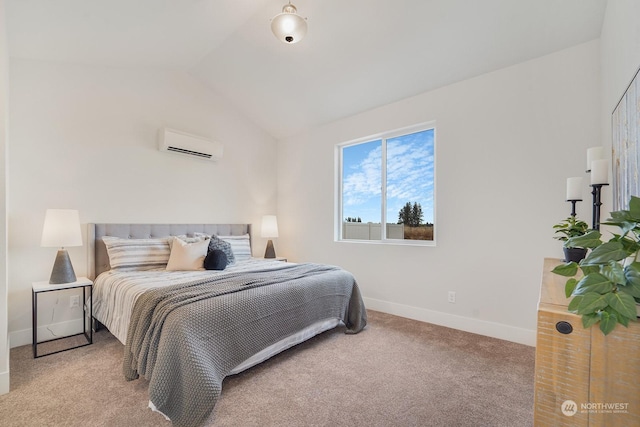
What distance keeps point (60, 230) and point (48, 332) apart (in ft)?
3.41

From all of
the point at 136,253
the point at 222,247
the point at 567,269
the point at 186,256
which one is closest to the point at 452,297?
the point at 567,269

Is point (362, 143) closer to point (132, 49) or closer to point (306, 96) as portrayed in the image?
point (306, 96)

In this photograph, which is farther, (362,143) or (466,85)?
(362,143)

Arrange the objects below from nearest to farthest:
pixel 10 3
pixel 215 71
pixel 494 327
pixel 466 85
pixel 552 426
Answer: pixel 552 426, pixel 10 3, pixel 494 327, pixel 466 85, pixel 215 71

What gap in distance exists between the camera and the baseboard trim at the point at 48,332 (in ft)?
8.62

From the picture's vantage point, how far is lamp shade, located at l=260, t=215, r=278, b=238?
4.42m

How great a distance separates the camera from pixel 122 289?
7.83ft

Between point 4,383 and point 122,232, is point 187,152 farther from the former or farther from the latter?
point 4,383

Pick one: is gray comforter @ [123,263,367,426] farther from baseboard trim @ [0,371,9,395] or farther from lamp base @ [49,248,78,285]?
lamp base @ [49,248,78,285]

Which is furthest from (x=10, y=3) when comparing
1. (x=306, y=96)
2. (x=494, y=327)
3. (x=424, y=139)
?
(x=494, y=327)

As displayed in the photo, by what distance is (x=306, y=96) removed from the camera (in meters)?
3.76

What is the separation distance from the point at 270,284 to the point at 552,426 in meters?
1.88

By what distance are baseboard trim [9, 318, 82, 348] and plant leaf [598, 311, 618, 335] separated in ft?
12.7

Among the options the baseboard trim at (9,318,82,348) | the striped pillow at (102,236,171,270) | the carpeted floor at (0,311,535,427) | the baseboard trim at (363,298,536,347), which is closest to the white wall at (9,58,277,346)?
the baseboard trim at (9,318,82,348)
